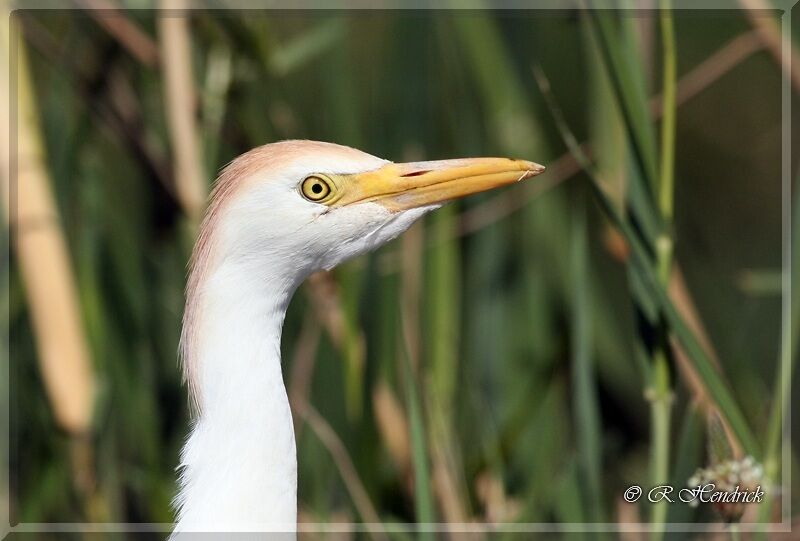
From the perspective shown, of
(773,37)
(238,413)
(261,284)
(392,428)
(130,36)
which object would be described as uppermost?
(130,36)

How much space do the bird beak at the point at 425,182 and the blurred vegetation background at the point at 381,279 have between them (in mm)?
352

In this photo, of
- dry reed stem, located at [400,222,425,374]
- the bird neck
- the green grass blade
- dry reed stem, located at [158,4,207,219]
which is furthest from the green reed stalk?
dry reed stem, located at [158,4,207,219]

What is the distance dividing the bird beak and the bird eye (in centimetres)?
2

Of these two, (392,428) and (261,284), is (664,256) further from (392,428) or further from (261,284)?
(392,428)

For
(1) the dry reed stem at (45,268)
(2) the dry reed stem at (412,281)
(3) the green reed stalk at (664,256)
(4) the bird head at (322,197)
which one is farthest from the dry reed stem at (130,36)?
(3) the green reed stalk at (664,256)

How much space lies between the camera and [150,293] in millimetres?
1905

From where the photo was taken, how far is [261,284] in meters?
1.08

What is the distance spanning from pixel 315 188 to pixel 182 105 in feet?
1.88

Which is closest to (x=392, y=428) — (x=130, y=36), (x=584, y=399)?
(x=584, y=399)

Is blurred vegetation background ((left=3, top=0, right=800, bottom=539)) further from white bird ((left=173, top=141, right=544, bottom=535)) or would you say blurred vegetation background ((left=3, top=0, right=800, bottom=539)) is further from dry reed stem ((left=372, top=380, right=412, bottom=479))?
white bird ((left=173, top=141, right=544, bottom=535))

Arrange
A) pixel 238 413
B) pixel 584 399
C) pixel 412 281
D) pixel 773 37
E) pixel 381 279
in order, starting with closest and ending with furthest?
pixel 238 413, pixel 584 399, pixel 773 37, pixel 381 279, pixel 412 281

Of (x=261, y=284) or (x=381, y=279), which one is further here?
(x=381, y=279)

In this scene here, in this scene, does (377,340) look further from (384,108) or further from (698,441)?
(698,441)

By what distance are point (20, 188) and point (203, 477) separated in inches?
28.6
